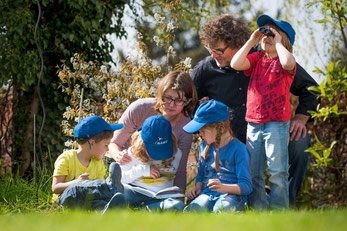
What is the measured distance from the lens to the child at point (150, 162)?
368 centimetres

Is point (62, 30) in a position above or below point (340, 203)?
above

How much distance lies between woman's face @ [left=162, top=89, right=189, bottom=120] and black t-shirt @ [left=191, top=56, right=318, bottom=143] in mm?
436

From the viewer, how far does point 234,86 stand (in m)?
4.17

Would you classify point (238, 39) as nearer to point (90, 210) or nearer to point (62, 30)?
point (90, 210)

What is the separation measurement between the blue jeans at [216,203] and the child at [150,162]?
11.8 inches

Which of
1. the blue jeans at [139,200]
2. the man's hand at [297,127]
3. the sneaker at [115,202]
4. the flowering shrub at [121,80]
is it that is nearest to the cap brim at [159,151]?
the blue jeans at [139,200]

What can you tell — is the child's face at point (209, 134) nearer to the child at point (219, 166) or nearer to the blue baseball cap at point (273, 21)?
the child at point (219, 166)

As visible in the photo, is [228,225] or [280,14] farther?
[280,14]

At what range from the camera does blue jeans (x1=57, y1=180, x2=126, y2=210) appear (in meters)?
3.29

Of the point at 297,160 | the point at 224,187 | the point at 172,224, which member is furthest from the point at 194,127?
the point at 172,224

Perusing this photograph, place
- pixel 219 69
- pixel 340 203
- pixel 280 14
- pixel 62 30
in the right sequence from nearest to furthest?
pixel 219 69, pixel 340 203, pixel 62 30, pixel 280 14

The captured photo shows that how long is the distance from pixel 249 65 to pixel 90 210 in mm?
1753

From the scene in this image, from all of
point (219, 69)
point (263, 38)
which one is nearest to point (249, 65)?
point (263, 38)

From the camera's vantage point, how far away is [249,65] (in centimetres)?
374
